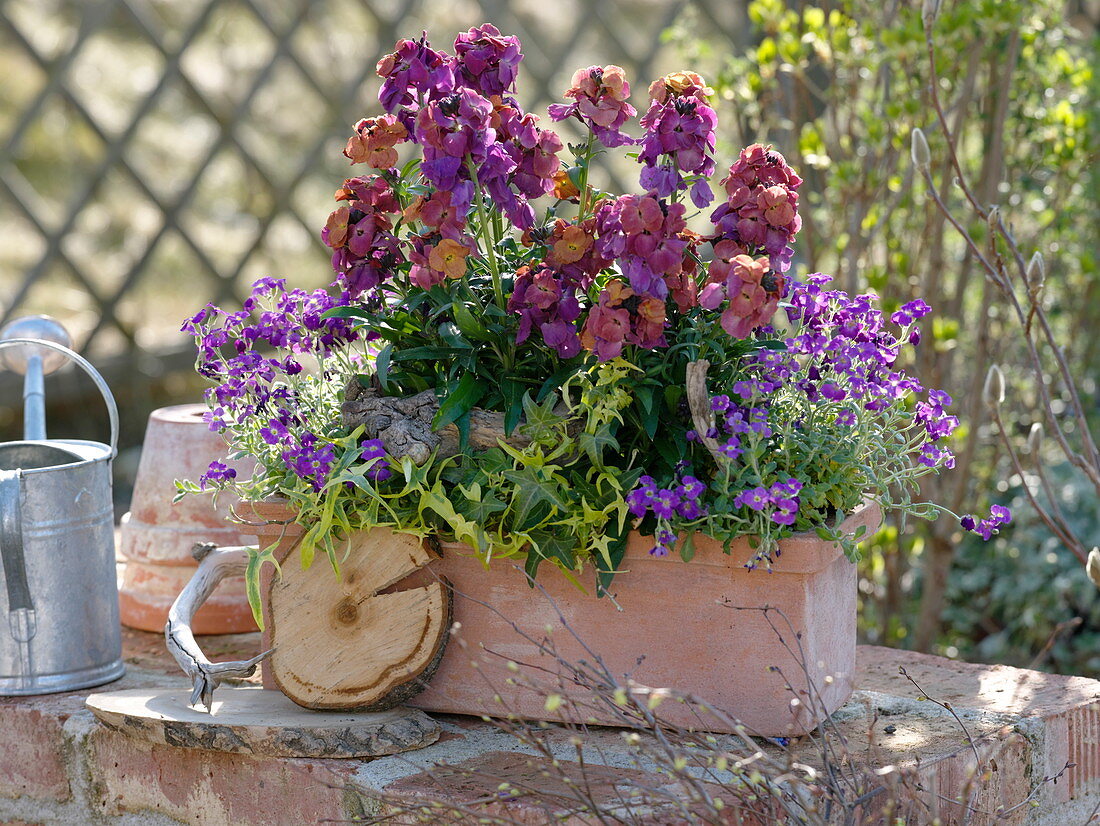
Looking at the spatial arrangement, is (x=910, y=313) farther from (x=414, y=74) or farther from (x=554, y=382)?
(x=414, y=74)

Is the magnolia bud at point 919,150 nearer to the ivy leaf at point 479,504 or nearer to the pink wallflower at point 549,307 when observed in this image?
the pink wallflower at point 549,307

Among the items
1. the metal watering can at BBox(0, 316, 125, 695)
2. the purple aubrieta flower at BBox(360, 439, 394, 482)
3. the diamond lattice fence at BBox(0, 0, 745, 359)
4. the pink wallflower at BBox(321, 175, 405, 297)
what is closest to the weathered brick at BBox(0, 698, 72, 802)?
the metal watering can at BBox(0, 316, 125, 695)

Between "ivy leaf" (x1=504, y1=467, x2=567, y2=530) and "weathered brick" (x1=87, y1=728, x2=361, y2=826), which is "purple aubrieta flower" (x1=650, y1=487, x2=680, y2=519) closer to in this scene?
"ivy leaf" (x1=504, y1=467, x2=567, y2=530)

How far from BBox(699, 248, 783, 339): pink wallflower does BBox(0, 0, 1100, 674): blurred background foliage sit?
1.14 feet

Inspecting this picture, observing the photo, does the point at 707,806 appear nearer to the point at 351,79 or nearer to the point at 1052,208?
the point at 1052,208

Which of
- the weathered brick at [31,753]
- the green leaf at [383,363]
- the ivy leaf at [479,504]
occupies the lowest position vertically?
the weathered brick at [31,753]

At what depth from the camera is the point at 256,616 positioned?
3.91 feet

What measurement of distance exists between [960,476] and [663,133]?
44.3 inches

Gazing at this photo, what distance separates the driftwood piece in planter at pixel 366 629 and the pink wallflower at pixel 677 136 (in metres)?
0.41

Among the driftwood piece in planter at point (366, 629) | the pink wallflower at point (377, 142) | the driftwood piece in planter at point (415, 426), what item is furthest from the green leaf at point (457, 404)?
the pink wallflower at point (377, 142)

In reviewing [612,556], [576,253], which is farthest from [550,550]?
[576,253]

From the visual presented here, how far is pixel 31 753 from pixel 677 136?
912 mm

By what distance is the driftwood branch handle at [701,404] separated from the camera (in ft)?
3.41

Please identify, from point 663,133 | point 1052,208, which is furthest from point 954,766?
point 1052,208
